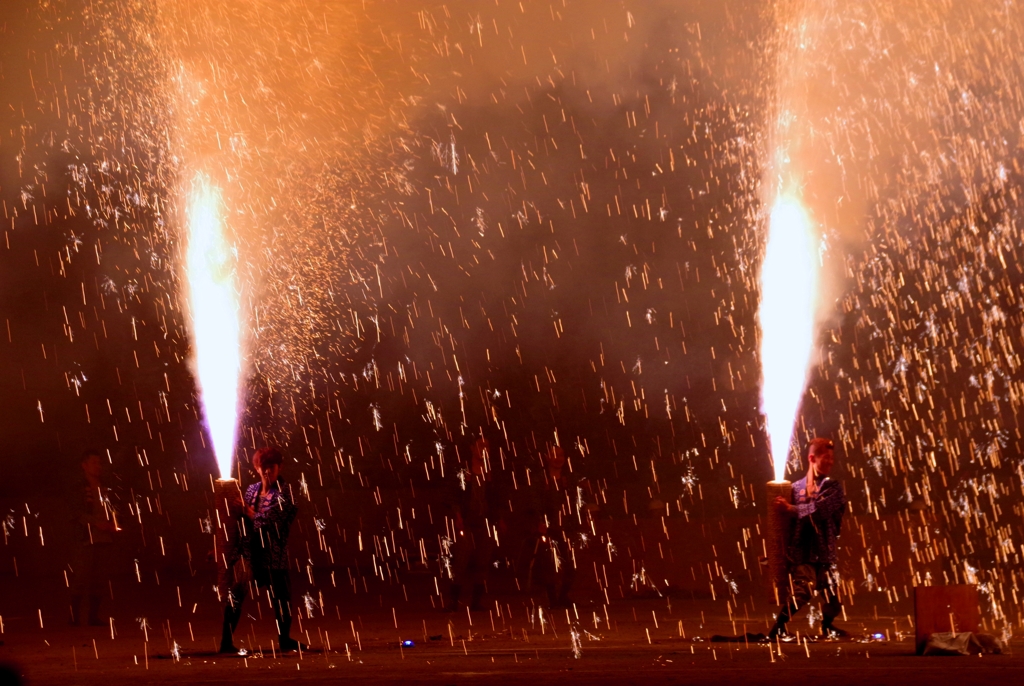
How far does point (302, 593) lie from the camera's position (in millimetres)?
12258

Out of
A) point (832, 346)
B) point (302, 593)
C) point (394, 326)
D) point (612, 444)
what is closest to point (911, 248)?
point (832, 346)

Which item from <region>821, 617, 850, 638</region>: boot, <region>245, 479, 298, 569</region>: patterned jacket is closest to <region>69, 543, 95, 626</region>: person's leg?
<region>245, 479, 298, 569</region>: patterned jacket

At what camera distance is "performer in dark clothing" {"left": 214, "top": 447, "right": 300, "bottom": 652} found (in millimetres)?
7105

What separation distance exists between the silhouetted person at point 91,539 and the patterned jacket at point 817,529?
5.66 meters

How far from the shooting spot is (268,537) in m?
7.11

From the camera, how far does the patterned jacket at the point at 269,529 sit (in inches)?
280

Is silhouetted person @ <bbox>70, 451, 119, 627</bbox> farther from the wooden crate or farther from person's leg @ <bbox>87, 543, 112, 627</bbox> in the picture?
the wooden crate

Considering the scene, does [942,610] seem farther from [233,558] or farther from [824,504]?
[233,558]

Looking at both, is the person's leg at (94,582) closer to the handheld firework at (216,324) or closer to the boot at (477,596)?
the handheld firework at (216,324)

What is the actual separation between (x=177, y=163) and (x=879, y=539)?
9.39 m

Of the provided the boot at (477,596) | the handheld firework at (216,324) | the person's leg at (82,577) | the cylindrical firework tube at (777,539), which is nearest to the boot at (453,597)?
the boot at (477,596)

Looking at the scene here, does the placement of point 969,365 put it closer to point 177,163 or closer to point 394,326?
point 394,326

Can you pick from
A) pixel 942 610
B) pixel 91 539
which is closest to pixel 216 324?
pixel 91 539

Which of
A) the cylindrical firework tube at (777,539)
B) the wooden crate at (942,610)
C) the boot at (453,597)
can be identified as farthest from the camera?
the boot at (453,597)
